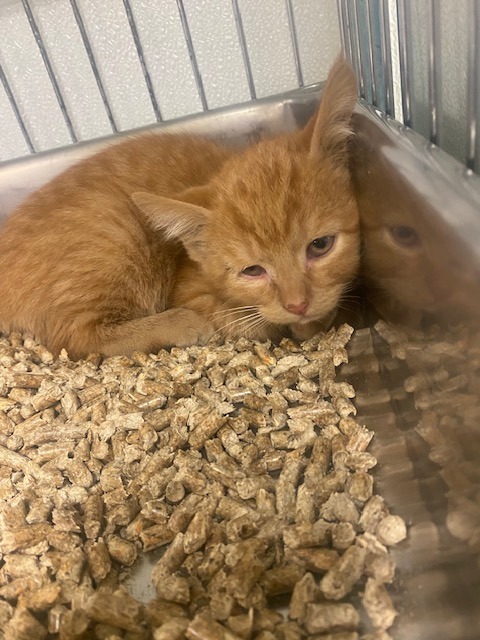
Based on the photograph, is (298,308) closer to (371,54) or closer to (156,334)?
(156,334)

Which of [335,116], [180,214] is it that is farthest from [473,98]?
[180,214]

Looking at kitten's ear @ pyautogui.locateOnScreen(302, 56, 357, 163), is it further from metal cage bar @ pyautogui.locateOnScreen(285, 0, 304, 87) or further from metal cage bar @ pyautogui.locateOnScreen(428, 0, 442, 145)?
metal cage bar @ pyautogui.locateOnScreen(285, 0, 304, 87)

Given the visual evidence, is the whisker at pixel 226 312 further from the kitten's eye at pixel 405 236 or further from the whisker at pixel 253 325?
the kitten's eye at pixel 405 236

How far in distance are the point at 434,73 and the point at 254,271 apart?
59cm

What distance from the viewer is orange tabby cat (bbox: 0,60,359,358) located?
131 centimetres

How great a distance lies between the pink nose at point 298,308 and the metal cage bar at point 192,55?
101 centimetres

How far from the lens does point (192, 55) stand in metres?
1.83

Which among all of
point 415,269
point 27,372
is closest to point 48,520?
point 27,372

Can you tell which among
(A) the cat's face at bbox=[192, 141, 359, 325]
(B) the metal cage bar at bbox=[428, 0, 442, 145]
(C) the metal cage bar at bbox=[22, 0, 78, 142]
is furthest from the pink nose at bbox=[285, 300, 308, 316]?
(C) the metal cage bar at bbox=[22, 0, 78, 142]

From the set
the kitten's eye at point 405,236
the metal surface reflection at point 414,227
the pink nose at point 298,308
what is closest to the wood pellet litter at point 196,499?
the pink nose at point 298,308

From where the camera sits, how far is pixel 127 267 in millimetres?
1584

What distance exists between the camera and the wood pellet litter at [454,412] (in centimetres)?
82

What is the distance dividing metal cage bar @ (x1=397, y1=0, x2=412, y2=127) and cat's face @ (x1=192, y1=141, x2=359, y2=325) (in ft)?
0.65

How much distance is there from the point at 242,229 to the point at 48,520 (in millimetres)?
789
